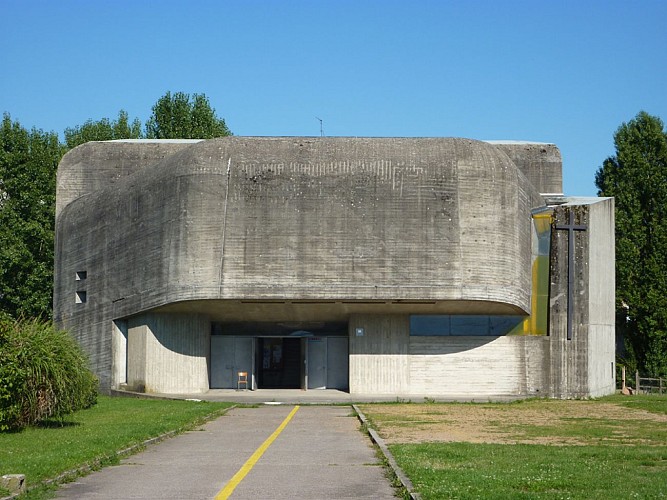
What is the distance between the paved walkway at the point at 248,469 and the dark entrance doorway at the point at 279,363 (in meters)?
22.6

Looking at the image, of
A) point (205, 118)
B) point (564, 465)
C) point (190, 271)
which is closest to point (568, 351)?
point (190, 271)

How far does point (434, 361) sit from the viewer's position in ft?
140

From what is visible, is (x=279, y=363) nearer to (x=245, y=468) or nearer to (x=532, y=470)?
(x=245, y=468)

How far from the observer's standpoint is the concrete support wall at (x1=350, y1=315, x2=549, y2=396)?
4216 centimetres

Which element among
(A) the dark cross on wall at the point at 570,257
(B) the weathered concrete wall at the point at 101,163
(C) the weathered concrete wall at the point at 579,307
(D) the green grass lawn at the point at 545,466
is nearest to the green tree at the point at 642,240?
(C) the weathered concrete wall at the point at 579,307

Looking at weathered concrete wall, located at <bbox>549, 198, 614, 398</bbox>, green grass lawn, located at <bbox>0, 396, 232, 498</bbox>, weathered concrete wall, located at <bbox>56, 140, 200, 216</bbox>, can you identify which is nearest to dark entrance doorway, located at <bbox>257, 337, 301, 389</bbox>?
weathered concrete wall, located at <bbox>56, 140, 200, 216</bbox>

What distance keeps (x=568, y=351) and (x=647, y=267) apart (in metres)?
19.3

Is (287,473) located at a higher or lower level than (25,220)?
lower

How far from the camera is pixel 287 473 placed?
14375mm

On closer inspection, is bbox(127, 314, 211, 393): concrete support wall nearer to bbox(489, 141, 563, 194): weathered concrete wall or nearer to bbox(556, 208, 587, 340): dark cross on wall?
bbox(556, 208, 587, 340): dark cross on wall

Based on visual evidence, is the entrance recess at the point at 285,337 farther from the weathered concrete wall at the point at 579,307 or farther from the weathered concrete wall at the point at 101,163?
the weathered concrete wall at the point at 579,307

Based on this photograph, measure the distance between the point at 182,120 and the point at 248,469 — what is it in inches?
2613

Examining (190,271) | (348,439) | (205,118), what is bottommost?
(348,439)

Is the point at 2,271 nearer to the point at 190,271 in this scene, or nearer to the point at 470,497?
the point at 190,271
